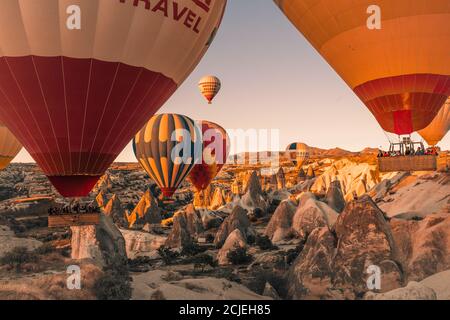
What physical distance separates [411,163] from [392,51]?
506 cm

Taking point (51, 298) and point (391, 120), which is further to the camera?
point (51, 298)

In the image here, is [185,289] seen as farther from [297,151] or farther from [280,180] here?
[297,151]

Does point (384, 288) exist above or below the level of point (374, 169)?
below

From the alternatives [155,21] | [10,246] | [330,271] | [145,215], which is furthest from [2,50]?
[145,215]

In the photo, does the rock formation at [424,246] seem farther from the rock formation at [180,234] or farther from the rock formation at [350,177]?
the rock formation at [350,177]

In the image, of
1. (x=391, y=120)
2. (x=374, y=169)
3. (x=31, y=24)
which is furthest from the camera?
(x=374, y=169)

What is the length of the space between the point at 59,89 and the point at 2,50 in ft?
6.82

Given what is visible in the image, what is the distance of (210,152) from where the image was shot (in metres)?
46.6

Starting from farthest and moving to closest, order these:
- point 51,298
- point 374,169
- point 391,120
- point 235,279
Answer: point 374,169
point 235,279
point 51,298
point 391,120

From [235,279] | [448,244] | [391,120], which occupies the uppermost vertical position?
[391,120]

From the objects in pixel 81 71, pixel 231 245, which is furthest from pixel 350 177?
pixel 81 71

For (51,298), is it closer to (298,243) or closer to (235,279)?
(235,279)

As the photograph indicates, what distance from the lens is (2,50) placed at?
13562 millimetres

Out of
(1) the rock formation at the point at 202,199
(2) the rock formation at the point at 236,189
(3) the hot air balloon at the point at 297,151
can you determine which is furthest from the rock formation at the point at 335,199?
(3) the hot air balloon at the point at 297,151
